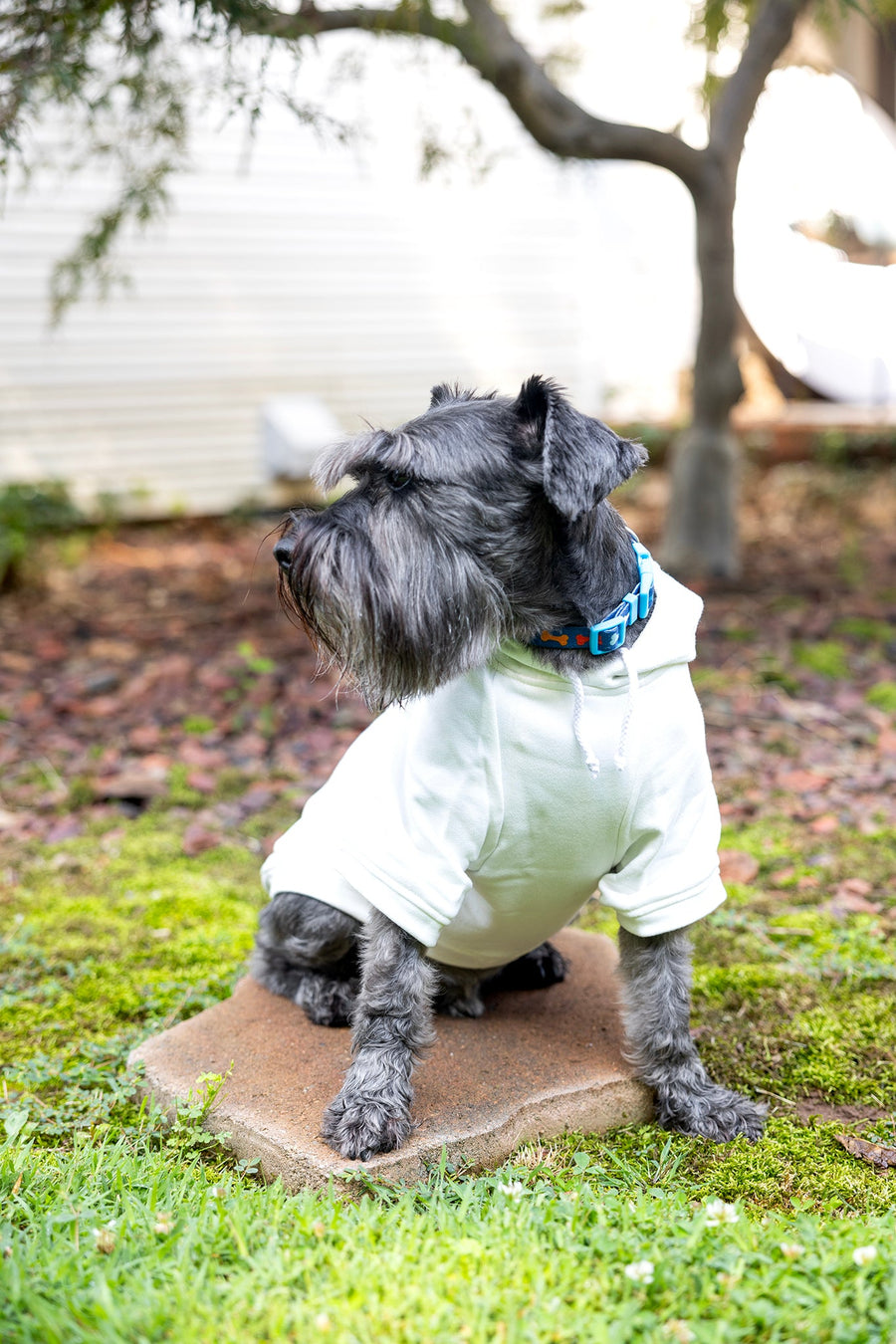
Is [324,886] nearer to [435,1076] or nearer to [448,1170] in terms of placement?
[435,1076]

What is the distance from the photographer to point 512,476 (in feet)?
9.48

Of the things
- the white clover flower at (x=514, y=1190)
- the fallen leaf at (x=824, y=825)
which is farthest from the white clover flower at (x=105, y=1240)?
the fallen leaf at (x=824, y=825)

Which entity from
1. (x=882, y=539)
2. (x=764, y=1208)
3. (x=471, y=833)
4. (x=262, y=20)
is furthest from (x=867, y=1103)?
(x=882, y=539)

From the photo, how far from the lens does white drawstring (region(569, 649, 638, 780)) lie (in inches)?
111

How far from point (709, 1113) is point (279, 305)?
10783 millimetres

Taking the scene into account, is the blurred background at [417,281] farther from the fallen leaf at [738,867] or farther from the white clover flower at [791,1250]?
the white clover flower at [791,1250]

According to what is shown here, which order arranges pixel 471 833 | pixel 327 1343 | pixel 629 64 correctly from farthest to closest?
1. pixel 629 64
2. pixel 471 833
3. pixel 327 1343

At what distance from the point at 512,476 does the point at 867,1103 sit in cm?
200

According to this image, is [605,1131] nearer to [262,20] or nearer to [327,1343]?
[327,1343]

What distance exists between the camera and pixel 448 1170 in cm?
292

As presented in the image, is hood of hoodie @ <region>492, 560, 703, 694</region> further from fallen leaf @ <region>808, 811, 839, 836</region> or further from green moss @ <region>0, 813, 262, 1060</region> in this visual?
fallen leaf @ <region>808, 811, 839, 836</region>

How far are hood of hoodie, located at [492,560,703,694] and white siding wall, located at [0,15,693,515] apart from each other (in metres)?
8.99

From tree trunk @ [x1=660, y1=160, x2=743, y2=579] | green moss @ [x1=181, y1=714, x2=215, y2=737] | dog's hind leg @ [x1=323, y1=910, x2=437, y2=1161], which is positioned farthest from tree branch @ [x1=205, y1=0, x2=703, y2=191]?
dog's hind leg @ [x1=323, y1=910, x2=437, y2=1161]

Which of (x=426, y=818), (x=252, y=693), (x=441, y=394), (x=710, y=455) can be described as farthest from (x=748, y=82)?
(x=426, y=818)
